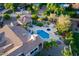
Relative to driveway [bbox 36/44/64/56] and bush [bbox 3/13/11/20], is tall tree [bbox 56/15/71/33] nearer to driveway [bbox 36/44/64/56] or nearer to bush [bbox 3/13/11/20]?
driveway [bbox 36/44/64/56]

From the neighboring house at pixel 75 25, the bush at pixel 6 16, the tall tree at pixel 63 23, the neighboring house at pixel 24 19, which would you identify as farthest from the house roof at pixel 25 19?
the neighboring house at pixel 75 25

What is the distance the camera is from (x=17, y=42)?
2.22 metres

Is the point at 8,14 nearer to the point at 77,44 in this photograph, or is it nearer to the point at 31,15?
the point at 31,15

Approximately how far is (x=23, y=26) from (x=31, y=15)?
0.44ft

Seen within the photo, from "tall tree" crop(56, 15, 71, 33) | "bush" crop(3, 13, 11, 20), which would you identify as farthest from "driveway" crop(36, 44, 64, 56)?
"bush" crop(3, 13, 11, 20)

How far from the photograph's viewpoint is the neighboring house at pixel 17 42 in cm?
220

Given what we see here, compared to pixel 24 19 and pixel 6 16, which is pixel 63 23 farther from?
pixel 6 16

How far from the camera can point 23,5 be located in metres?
2.37

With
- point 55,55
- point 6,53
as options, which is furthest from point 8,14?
point 55,55

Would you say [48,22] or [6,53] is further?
[48,22]

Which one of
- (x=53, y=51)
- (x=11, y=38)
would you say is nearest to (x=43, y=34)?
(x=53, y=51)

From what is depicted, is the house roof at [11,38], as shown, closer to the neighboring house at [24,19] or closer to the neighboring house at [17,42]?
the neighboring house at [17,42]

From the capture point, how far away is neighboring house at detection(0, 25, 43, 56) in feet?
7.21

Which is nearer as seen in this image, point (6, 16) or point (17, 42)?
point (17, 42)
